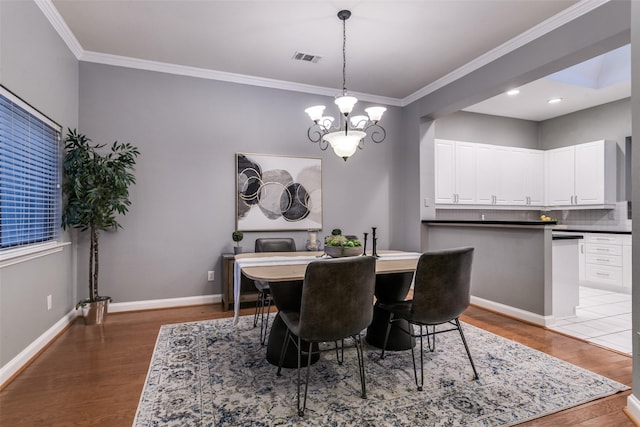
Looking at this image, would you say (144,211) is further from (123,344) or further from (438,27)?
(438,27)

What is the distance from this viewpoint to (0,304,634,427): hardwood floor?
1.88 m

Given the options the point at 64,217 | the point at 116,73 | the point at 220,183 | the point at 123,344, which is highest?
the point at 116,73

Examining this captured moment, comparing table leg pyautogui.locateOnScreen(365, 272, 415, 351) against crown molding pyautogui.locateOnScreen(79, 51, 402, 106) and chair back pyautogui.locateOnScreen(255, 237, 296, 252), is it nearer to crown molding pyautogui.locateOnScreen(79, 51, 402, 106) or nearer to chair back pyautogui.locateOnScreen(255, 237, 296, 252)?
chair back pyautogui.locateOnScreen(255, 237, 296, 252)

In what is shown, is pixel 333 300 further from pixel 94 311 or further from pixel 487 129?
pixel 487 129

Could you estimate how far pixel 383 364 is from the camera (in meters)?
2.49

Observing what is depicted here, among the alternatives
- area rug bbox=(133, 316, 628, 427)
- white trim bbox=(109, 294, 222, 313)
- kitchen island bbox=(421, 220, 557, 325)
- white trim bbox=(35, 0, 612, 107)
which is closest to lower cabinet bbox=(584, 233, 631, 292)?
kitchen island bbox=(421, 220, 557, 325)

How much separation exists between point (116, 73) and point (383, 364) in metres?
4.04

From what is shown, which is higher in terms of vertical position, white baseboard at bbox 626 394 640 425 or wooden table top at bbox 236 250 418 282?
wooden table top at bbox 236 250 418 282

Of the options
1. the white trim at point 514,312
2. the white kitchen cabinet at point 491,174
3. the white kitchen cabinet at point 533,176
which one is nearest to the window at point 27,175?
the white trim at point 514,312

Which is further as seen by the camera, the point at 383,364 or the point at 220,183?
the point at 220,183

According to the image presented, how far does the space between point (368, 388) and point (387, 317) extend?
763 mm

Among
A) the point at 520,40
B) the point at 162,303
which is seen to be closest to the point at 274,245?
the point at 162,303

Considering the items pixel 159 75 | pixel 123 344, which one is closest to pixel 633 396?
pixel 123 344

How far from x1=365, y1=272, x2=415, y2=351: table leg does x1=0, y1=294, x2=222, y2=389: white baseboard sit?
218 centimetres
